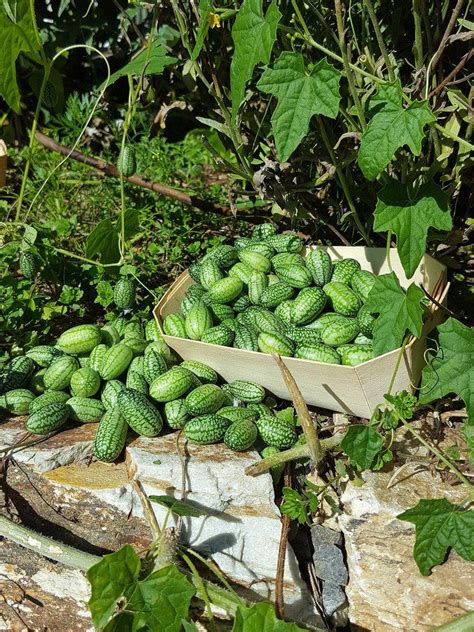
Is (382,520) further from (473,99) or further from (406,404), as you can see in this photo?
(473,99)

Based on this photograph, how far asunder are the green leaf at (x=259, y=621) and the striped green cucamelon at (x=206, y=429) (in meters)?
0.91

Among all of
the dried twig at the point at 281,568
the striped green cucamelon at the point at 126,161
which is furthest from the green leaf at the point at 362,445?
the striped green cucamelon at the point at 126,161

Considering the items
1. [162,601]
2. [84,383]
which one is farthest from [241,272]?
[162,601]

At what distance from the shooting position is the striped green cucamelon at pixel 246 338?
3.20 meters

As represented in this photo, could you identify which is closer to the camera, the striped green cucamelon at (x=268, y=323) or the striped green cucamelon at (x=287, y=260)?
the striped green cucamelon at (x=268, y=323)

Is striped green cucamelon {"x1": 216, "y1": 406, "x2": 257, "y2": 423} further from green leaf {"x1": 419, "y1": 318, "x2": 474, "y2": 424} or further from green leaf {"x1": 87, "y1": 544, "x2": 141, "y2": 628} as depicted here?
green leaf {"x1": 87, "y1": 544, "x2": 141, "y2": 628}

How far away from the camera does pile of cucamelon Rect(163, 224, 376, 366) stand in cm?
314

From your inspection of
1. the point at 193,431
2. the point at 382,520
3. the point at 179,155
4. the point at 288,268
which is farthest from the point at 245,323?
the point at 179,155

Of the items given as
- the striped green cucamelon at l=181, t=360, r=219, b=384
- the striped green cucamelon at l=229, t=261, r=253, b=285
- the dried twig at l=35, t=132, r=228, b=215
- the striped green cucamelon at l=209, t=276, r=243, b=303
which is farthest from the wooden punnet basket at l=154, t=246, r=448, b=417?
the dried twig at l=35, t=132, r=228, b=215

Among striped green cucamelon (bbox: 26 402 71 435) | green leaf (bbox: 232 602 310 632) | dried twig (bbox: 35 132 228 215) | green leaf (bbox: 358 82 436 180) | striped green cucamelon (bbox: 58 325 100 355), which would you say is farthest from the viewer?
dried twig (bbox: 35 132 228 215)

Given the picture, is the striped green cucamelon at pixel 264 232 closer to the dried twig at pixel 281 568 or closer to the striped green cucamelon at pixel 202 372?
the striped green cucamelon at pixel 202 372

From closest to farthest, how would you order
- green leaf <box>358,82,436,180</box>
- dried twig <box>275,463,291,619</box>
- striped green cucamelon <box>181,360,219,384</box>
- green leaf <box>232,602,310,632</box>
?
1. green leaf <box>232,602,310,632</box>
2. dried twig <box>275,463,291,619</box>
3. green leaf <box>358,82,436,180</box>
4. striped green cucamelon <box>181,360,219,384</box>

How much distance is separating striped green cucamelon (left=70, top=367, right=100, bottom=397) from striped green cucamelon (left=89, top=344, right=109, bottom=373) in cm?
8

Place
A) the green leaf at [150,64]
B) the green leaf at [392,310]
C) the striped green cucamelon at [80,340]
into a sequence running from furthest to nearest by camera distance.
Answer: the green leaf at [150,64] → the striped green cucamelon at [80,340] → the green leaf at [392,310]
